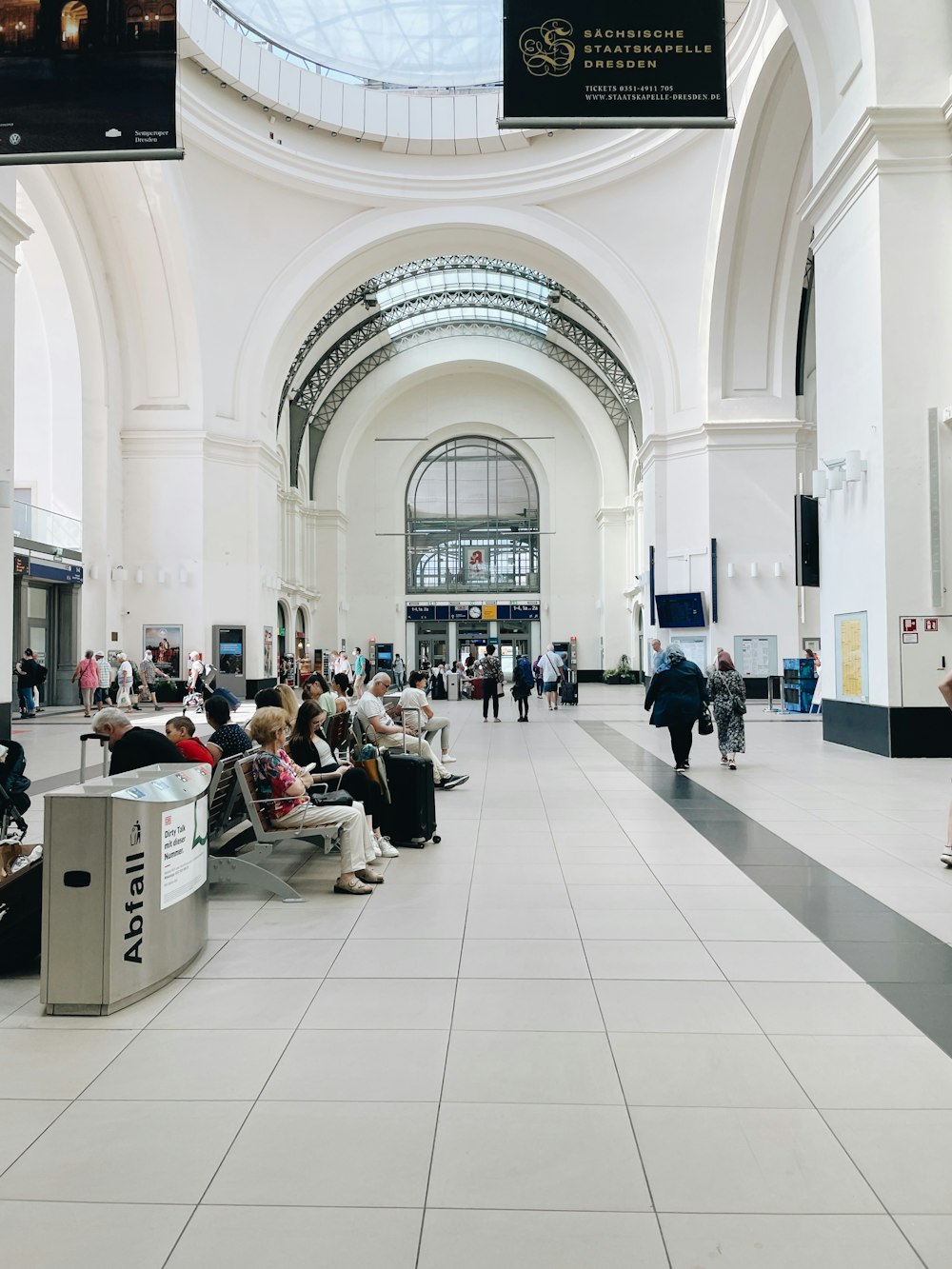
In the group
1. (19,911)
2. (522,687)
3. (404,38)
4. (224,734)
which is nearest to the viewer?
(19,911)

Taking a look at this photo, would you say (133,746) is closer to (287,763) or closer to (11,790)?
(287,763)

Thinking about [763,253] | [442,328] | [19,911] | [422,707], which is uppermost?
[442,328]

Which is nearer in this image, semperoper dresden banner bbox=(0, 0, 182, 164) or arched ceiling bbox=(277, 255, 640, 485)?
semperoper dresden banner bbox=(0, 0, 182, 164)

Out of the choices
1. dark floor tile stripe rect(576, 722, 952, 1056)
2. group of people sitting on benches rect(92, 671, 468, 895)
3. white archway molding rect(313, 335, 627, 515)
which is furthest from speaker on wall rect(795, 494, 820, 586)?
white archway molding rect(313, 335, 627, 515)

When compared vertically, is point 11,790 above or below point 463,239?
below

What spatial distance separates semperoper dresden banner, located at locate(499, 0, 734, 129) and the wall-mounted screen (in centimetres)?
1436

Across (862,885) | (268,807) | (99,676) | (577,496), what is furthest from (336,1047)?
(577,496)

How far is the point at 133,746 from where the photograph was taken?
4848 mm

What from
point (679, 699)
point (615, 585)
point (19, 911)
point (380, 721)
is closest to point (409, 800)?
point (380, 721)

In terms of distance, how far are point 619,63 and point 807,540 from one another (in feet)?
23.2

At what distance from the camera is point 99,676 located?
18.4 m

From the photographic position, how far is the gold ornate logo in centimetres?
701

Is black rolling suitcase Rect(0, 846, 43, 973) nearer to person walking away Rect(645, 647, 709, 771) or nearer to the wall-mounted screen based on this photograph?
person walking away Rect(645, 647, 709, 771)

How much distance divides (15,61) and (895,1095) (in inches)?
335
